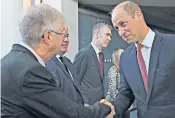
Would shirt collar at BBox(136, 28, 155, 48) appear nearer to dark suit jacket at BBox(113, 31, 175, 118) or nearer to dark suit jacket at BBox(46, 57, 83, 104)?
dark suit jacket at BBox(113, 31, 175, 118)

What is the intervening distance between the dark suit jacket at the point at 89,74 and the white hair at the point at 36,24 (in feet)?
6.44

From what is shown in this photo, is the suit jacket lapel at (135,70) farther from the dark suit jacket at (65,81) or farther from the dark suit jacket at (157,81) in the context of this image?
the dark suit jacket at (65,81)

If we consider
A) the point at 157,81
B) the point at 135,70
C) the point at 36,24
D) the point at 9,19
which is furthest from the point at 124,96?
the point at 9,19

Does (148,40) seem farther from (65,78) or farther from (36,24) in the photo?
(36,24)

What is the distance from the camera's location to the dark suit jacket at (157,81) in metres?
1.82

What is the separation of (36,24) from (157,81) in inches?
30.0

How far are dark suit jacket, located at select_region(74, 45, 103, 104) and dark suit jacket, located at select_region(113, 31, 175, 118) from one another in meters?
1.42

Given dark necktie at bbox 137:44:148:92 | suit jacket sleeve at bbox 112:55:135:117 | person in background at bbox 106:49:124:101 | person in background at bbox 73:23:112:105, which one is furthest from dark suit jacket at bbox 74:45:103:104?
dark necktie at bbox 137:44:148:92

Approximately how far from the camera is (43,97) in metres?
1.31

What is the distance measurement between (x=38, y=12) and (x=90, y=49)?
2.11 m

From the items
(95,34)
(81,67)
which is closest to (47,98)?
(81,67)

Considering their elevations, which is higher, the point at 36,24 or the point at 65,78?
the point at 36,24

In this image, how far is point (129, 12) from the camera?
198 centimetres

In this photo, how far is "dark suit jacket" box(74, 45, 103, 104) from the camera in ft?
11.2
